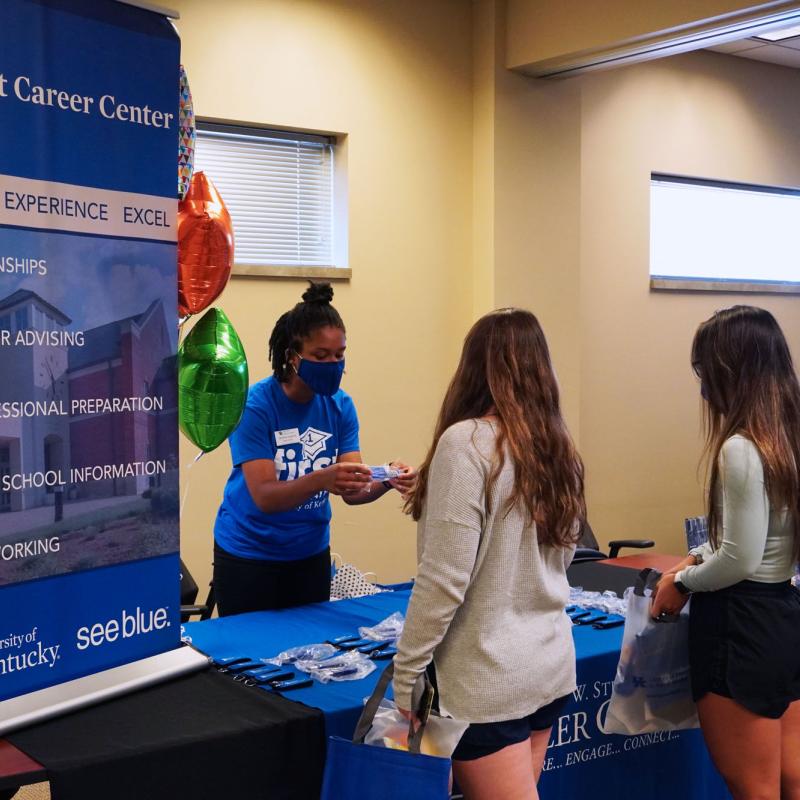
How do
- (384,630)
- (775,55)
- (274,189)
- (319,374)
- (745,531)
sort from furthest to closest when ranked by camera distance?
(775,55) → (274,189) → (319,374) → (384,630) → (745,531)

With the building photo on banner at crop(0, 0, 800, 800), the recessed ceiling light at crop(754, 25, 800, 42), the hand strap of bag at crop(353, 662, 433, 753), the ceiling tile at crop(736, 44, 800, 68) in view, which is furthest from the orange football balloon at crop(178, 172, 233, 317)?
the ceiling tile at crop(736, 44, 800, 68)

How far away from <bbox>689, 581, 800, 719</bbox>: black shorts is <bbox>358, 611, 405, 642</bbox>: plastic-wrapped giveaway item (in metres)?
0.73

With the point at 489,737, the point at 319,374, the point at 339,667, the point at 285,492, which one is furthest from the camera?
the point at 319,374

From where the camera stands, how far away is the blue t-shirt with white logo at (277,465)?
282cm

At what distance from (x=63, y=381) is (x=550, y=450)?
0.87m

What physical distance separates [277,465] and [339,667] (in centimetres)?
74

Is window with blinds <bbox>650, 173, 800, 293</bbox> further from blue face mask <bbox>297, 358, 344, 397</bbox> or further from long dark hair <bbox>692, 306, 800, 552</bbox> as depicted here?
long dark hair <bbox>692, 306, 800, 552</bbox>

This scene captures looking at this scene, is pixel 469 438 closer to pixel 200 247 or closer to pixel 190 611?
pixel 200 247

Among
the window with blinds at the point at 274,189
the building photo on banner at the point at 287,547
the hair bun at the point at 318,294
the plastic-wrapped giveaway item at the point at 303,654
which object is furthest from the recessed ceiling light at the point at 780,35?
the plastic-wrapped giveaway item at the point at 303,654

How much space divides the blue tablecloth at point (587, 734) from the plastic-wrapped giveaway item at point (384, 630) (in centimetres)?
6

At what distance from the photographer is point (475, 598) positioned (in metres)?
1.80

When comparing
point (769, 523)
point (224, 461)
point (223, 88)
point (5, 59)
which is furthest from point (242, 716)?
point (223, 88)

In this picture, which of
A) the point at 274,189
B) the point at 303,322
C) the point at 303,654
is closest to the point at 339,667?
the point at 303,654

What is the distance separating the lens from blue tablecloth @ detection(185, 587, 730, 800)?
2371mm
